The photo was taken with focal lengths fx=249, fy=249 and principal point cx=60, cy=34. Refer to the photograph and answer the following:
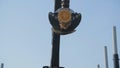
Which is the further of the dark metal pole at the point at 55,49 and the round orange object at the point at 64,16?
the dark metal pole at the point at 55,49

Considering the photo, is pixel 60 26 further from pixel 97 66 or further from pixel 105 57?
pixel 97 66

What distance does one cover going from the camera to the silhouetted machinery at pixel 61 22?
3.59m

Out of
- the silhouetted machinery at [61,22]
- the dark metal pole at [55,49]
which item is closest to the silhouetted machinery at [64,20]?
the silhouetted machinery at [61,22]

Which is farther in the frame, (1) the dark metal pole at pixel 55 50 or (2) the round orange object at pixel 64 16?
(1) the dark metal pole at pixel 55 50

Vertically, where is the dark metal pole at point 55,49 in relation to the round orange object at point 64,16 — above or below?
below

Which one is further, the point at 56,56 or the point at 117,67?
the point at 117,67

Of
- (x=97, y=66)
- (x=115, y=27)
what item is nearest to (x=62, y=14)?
(x=115, y=27)

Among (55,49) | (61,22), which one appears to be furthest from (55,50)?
(61,22)

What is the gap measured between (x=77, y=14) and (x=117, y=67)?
15451 millimetres

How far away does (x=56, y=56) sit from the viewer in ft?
12.5

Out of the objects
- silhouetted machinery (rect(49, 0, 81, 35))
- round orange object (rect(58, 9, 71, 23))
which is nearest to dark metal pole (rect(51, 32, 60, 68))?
silhouetted machinery (rect(49, 0, 81, 35))

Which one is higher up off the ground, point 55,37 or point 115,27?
point 115,27

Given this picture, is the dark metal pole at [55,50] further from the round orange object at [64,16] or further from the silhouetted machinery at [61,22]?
the round orange object at [64,16]

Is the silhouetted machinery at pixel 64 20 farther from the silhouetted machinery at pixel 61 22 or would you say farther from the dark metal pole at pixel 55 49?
the dark metal pole at pixel 55 49
